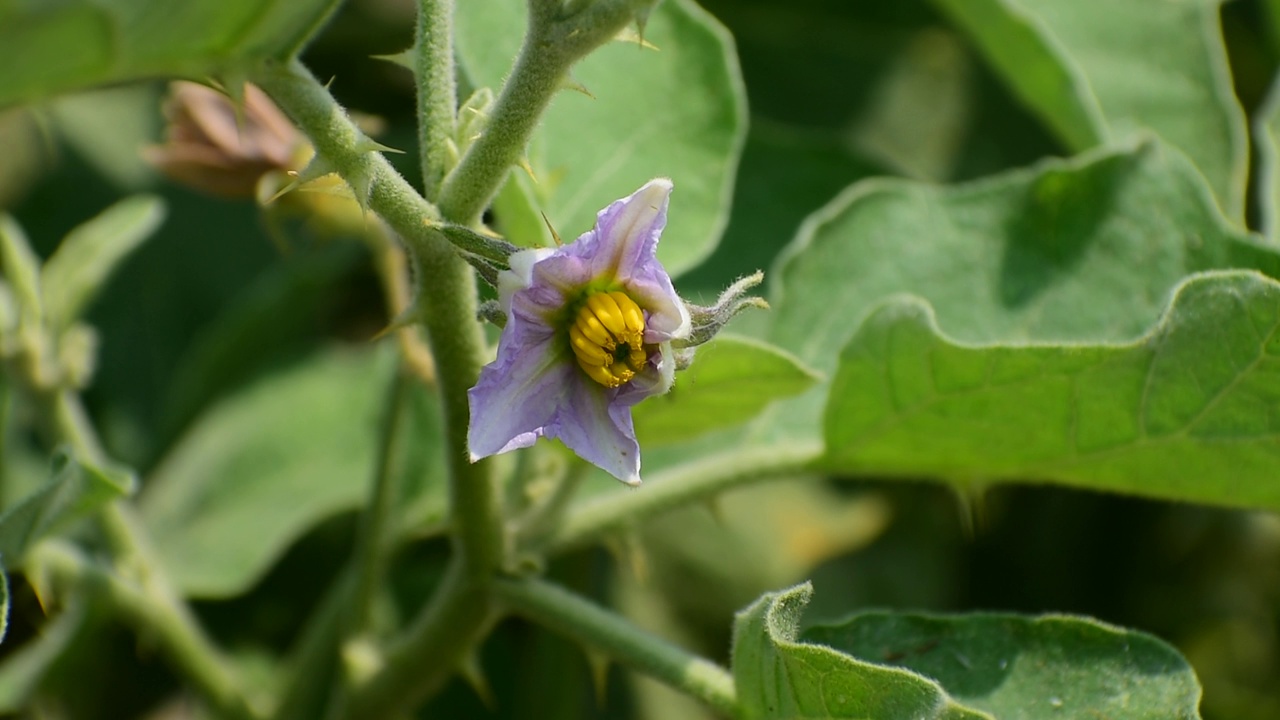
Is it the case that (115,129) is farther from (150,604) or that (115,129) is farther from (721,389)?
(721,389)

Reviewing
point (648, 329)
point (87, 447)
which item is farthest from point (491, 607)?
point (87, 447)

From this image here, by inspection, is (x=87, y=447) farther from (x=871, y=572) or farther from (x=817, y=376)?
(x=871, y=572)

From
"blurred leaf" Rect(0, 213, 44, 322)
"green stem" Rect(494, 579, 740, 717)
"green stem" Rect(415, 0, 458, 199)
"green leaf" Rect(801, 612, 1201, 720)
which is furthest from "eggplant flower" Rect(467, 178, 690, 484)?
"blurred leaf" Rect(0, 213, 44, 322)

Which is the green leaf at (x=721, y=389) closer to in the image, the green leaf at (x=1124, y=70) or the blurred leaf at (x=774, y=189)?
the blurred leaf at (x=774, y=189)

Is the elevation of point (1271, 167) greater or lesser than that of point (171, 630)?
greater

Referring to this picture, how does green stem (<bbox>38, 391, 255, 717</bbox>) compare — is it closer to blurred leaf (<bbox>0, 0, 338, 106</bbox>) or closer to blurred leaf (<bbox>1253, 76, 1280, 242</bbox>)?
blurred leaf (<bbox>0, 0, 338, 106</bbox>)

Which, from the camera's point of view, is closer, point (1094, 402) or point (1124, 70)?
point (1094, 402)

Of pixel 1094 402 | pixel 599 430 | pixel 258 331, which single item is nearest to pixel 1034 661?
pixel 1094 402
